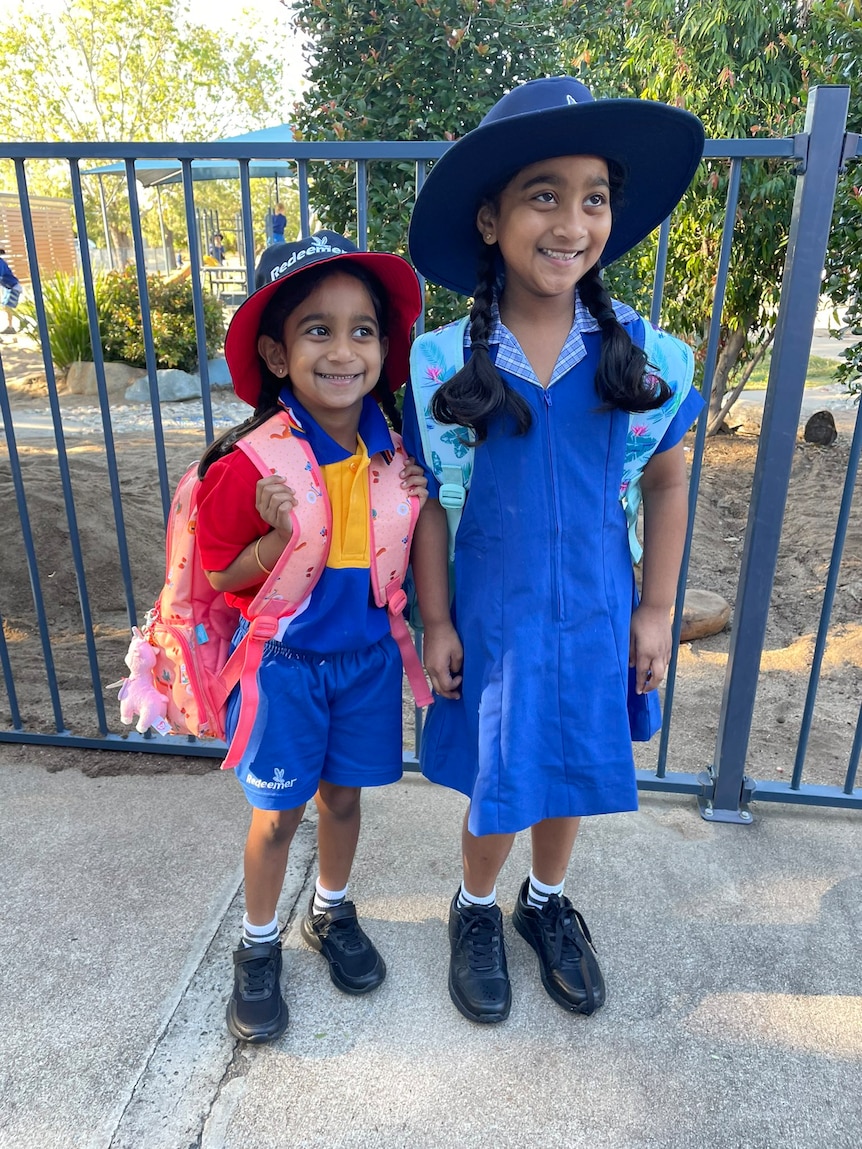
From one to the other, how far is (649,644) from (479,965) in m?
0.78

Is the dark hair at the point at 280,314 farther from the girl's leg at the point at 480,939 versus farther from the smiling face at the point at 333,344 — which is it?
the girl's leg at the point at 480,939

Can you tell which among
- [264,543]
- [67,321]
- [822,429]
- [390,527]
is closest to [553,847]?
[390,527]

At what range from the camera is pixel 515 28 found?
4.12 m

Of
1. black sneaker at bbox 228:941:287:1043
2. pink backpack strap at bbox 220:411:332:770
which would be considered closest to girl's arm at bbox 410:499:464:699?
pink backpack strap at bbox 220:411:332:770

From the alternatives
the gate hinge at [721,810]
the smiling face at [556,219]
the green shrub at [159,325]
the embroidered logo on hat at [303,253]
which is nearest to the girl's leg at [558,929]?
the gate hinge at [721,810]

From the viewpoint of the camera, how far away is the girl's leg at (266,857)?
1838mm

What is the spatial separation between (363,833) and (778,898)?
1076 millimetres

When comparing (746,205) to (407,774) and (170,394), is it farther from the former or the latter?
(170,394)

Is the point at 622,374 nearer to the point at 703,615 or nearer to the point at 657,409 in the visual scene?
the point at 657,409

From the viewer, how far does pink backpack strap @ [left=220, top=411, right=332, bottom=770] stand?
1633 mm

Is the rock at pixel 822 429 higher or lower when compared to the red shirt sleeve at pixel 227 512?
lower

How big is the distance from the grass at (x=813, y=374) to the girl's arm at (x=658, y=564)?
9.89 m

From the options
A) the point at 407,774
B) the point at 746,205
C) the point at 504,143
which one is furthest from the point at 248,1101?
the point at 746,205

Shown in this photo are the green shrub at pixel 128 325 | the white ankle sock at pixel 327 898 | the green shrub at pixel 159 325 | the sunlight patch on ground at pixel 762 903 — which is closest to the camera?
the white ankle sock at pixel 327 898
